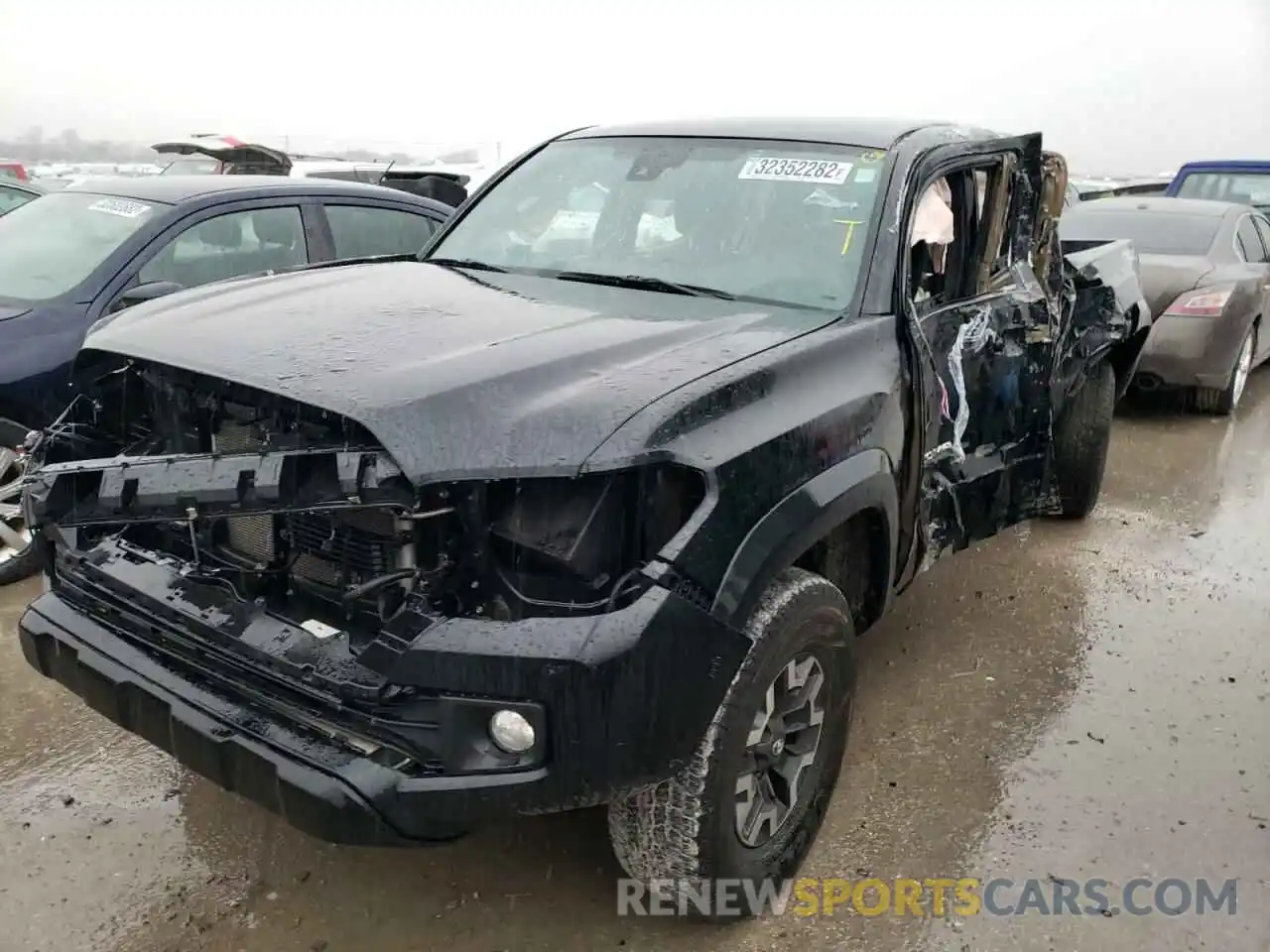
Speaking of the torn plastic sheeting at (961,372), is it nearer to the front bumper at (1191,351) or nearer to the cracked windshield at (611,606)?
the cracked windshield at (611,606)

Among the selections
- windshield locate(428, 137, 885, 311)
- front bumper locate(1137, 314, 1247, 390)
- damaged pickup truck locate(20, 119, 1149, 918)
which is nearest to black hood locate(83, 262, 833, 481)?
damaged pickup truck locate(20, 119, 1149, 918)

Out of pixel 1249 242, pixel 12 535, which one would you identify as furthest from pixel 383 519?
pixel 1249 242

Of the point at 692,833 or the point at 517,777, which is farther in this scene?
the point at 692,833

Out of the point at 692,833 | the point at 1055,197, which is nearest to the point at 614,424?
the point at 692,833

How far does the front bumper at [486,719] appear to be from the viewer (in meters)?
1.98

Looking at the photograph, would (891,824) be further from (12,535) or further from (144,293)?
(12,535)

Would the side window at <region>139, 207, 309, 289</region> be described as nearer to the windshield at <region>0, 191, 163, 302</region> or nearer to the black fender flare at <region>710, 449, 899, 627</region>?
the windshield at <region>0, 191, 163, 302</region>

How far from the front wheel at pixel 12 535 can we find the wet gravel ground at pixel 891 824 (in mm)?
80

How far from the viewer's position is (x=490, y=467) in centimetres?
205

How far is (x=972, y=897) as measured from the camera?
2709mm

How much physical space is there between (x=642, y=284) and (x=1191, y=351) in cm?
549

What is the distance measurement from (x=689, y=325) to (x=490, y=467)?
2.94 feet

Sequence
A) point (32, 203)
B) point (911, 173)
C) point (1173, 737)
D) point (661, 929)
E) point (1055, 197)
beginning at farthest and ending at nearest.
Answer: point (32, 203) → point (1055, 197) → point (1173, 737) → point (911, 173) → point (661, 929)

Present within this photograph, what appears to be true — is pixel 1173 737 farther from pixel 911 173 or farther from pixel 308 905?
pixel 308 905
